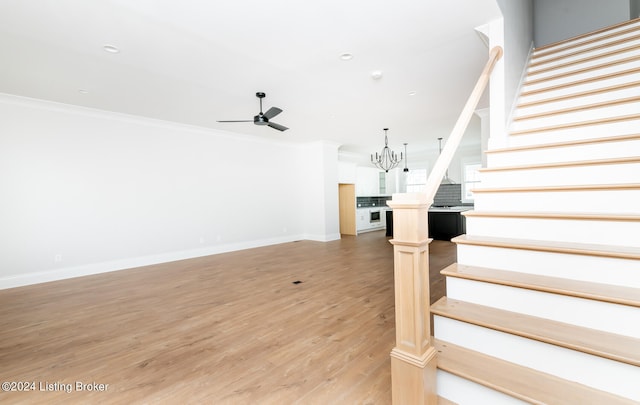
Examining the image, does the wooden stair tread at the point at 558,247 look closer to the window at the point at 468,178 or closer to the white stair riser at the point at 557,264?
the white stair riser at the point at 557,264

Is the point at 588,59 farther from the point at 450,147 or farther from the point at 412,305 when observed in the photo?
the point at 412,305

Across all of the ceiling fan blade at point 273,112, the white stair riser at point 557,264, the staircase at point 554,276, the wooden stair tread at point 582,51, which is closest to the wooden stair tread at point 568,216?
the staircase at point 554,276

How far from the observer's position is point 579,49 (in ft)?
11.8

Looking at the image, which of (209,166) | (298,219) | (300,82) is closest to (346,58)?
(300,82)

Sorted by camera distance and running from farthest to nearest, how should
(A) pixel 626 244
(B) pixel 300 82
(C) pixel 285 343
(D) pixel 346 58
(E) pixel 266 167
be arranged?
1. (E) pixel 266 167
2. (B) pixel 300 82
3. (D) pixel 346 58
4. (C) pixel 285 343
5. (A) pixel 626 244

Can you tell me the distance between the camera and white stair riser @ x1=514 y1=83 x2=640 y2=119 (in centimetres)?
245

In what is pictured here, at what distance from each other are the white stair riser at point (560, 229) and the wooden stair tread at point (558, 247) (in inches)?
1.5

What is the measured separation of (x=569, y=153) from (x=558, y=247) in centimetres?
112

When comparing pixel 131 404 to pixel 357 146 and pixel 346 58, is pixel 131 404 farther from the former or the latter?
pixel 357 146

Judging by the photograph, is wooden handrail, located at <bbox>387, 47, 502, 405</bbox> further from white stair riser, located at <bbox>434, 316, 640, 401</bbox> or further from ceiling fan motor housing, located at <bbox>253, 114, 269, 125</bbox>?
ceiling fan motor housing, located at <bbox>253, 114, 269, 125</bbox>

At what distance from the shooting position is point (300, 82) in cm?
387

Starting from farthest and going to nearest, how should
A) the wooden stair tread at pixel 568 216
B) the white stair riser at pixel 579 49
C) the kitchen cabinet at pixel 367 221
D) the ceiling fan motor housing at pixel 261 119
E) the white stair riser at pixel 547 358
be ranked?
1. the kitchen cabinet at pixel 367 221
2. the ceiling fan motor housing at pixel 261 119
3. the white stair riser at pixel 579 49
4. the wooden stair tread at pixel 568 216
5. the white stair riser at pixel 547 358

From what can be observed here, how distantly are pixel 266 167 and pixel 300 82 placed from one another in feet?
12.6

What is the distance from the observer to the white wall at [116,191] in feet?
13.7
